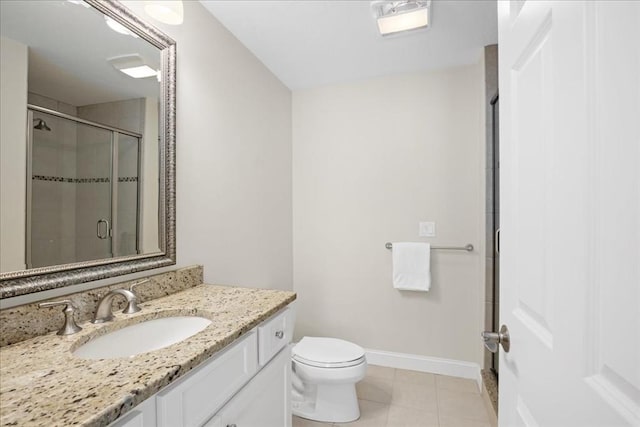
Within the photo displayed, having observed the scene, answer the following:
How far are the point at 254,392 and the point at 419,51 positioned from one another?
2224mm

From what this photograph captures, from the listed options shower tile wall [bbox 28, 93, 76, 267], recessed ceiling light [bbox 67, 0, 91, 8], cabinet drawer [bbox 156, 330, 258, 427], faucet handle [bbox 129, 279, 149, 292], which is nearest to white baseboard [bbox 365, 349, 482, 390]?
cabinet drawer [bbox 156, 330, 258, 427]

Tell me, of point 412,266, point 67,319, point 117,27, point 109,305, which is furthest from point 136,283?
point 412,266

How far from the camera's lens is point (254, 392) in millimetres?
1112

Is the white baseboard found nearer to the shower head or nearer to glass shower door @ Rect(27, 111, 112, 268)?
glass shower door @ Rect(27, 111, 112, 268)

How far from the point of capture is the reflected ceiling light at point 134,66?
129 centimetres

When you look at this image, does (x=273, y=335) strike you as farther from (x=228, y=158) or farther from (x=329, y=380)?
(x=228, y=158)

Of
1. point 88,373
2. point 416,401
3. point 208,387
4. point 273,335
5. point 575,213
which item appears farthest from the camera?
point 416,401

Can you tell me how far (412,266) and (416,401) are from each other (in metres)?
0.89

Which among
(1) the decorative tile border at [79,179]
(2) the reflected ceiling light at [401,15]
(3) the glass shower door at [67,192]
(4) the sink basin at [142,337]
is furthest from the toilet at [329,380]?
(2) the reflected ceiling light at [401,15]

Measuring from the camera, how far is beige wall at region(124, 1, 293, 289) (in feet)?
5.19

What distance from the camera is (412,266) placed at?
7.73 feet

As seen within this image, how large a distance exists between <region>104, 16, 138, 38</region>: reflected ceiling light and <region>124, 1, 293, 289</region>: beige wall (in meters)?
0.11

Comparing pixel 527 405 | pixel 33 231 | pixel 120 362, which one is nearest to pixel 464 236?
pixel 527 405

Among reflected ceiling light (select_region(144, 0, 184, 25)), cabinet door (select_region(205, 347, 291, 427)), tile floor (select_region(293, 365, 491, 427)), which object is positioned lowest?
tile floor (select_region(293, 365, 491, 427))
